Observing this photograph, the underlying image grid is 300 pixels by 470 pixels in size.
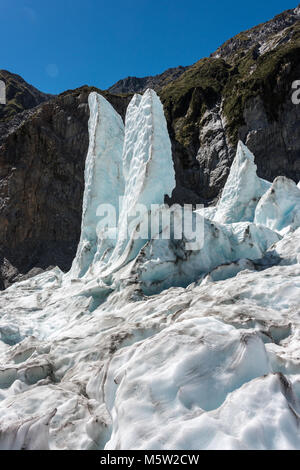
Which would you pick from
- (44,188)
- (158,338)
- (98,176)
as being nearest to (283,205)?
(98,176)

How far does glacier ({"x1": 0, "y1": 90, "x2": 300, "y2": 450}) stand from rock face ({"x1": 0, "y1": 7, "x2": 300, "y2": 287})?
14.7 m

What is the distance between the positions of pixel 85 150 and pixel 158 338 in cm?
2545

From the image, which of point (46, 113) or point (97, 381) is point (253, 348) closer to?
point (97, 381)

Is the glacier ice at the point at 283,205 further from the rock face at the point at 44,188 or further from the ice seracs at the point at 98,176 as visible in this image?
the rock face at the point at 44,188

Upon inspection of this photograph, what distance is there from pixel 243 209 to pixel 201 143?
65.2 feet

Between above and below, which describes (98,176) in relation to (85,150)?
below

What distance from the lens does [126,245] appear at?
7.86 meters

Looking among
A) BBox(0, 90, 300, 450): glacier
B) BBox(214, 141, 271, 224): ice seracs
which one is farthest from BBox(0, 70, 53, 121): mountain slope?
BBox(0, 90, 300, 450): glacier

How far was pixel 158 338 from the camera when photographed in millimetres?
2930

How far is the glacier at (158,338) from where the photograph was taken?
214 centimetres

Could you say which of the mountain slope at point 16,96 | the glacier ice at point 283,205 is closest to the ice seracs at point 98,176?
the glacier ice at point 283,205

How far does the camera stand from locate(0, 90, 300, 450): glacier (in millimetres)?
2137

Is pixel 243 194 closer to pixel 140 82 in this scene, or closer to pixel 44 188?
pixel 44 188
